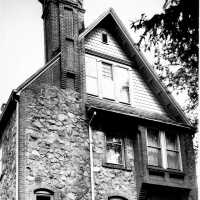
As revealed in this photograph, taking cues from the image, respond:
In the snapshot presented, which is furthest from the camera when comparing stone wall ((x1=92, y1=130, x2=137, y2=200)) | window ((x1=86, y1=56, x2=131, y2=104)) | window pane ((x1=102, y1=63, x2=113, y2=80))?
window pane ((x1=102, y1=63, x2=113, y2=80))

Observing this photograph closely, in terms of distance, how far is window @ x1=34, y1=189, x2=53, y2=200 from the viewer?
62.6 feet

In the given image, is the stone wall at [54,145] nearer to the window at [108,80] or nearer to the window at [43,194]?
the window at [43,194]

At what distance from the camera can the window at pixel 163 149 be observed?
22.5 meters

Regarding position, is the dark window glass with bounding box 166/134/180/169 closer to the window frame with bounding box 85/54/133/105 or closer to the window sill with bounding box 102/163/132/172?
the window sill with bounding box 102/163/132/172

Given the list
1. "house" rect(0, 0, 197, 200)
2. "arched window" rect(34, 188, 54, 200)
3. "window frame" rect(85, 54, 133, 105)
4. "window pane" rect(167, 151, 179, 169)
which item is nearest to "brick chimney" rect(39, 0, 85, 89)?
"house" rect(0, 0, 197, 200)

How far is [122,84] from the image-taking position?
78.6ft

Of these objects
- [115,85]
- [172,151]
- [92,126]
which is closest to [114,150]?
[92,126]

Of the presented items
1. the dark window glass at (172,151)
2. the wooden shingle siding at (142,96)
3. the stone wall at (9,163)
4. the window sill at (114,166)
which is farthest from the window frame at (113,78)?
the stone wall at (9,163)

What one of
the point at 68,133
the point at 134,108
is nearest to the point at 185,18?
the point at 68,133

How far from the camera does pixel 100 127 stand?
21.9 meters

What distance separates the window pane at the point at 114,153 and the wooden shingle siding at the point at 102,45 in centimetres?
477

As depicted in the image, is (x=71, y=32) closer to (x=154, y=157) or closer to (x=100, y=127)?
(x=100, y=127)

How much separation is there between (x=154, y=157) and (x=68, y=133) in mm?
4357

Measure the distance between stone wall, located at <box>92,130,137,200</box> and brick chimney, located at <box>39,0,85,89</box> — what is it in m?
2.96
